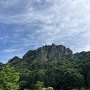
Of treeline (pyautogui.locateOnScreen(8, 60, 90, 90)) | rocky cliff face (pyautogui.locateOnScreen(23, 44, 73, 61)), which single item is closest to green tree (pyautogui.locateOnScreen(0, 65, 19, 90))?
treeline (pyautogui.locateOnScreen(8, 60, 90, 90))

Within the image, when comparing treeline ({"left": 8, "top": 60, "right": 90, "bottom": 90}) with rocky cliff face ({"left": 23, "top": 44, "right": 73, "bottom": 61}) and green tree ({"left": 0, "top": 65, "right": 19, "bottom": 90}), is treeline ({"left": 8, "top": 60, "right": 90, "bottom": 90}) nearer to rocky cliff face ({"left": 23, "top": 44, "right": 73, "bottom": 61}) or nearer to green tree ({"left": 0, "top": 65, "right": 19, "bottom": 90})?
green tree ({"left": 0, "top": 65, "right": 19, "bottom": 90})

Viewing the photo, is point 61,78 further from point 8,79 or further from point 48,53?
point 48,53

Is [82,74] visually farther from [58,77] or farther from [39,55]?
[39,55]

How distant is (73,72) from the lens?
6975cm

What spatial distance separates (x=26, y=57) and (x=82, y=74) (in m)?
77.6

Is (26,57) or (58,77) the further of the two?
(26,57)

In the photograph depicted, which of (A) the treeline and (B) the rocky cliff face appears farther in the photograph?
(B) the rocky cliff face

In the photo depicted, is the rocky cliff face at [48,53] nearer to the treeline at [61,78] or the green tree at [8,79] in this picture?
the treeline at [61,78]

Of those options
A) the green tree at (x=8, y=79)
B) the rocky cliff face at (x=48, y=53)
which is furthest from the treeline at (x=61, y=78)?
→ the rocky cliff face at (x=48, y=53)

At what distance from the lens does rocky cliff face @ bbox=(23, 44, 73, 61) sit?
140 meters

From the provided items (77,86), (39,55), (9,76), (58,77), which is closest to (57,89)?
(58,77)

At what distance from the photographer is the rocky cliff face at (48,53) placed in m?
140

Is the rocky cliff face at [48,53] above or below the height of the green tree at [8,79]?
above

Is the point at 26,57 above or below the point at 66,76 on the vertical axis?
above
